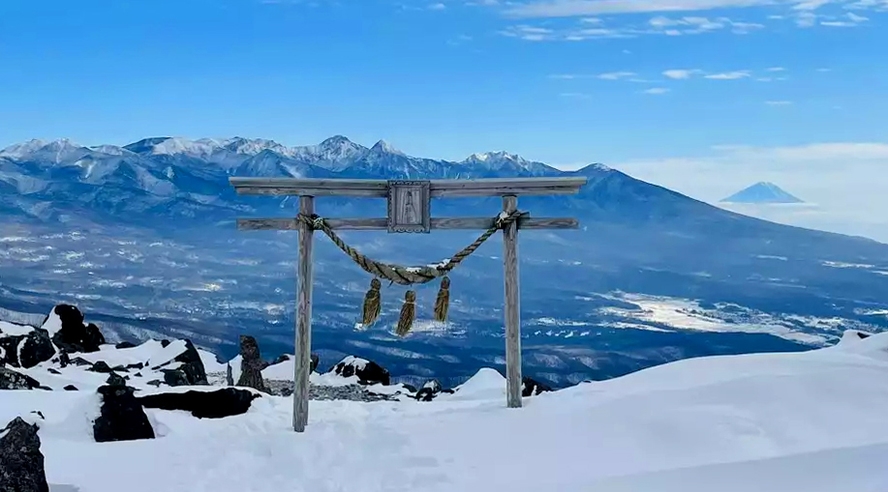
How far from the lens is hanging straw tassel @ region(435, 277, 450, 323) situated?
10.1 metres

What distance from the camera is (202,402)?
10.9m

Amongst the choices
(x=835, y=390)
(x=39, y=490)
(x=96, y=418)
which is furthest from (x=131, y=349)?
(x=835, y=390)

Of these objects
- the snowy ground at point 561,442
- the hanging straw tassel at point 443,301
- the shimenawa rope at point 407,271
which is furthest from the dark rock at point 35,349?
the hanging straw tassel at point 443,301

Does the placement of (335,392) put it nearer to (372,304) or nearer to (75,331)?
(75,331)

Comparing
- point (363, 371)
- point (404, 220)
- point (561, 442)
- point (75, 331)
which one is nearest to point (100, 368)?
point (75, 331)

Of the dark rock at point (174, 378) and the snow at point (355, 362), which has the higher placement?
the dark rock at point (174, 378)

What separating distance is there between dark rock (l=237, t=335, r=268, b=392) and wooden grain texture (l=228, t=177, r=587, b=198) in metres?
9.78

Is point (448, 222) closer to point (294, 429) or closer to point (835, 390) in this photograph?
point (294, 429)

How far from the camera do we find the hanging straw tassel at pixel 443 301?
33.2ft

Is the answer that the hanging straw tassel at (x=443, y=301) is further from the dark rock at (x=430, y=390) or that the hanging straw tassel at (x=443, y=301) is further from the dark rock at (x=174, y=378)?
the dark rock at (x=174, y=378)

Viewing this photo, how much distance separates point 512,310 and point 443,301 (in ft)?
→ 2.69

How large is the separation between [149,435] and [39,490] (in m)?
2.48

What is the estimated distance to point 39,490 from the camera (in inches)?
276

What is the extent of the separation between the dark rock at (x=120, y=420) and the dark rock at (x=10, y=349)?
1050 centimetres
